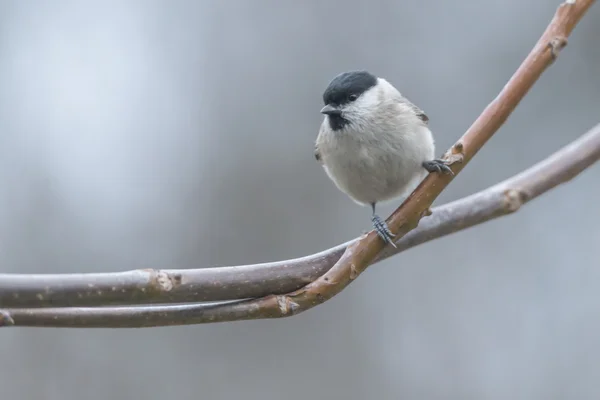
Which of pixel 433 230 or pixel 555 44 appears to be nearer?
pixel 555 44

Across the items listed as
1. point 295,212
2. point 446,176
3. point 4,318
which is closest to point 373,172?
point 446,176

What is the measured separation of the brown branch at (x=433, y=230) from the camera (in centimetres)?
108

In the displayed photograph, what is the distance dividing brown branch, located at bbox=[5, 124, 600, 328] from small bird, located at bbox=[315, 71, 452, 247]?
554 mm

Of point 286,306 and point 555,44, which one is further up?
point 555,44

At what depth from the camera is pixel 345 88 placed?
206cm

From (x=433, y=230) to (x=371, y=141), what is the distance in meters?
0.64

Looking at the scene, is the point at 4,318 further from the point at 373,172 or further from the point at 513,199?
the point at 373,172

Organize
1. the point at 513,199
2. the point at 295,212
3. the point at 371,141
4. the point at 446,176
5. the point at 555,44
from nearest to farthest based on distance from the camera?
the point at 555,44
the point at 446,176
the point at 513,199
the point at 371,141
the point at 295,212

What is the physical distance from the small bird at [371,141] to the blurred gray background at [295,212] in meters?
1.78

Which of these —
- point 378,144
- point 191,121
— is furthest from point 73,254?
point 378,144

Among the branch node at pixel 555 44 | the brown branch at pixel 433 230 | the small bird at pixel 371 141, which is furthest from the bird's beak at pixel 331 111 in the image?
the branch node at pixel 555 44

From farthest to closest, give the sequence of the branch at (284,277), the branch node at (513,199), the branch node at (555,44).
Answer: the branch node at (513,199)
the branch node at (555,44)
the branch at (284,277)

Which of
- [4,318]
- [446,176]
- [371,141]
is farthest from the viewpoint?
[371,141]

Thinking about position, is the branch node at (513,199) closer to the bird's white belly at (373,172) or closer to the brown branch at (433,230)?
the brown branch at (433,230)
